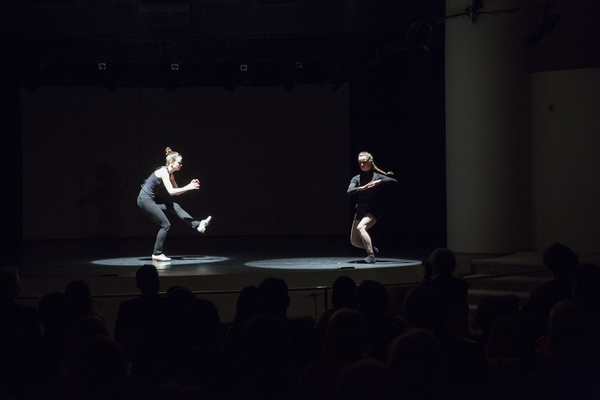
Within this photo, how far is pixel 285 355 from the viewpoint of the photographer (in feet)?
6.75

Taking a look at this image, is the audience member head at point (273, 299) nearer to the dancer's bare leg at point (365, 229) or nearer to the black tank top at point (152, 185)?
the dancer's bare leg at point (365, 229)

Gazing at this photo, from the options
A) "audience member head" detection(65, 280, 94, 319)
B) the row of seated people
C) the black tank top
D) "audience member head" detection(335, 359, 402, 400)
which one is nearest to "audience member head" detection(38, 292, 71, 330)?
the row of seated people

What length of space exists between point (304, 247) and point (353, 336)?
8.22 m

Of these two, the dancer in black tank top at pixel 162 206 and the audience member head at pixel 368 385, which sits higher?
the dancer in black tank top at pixel 162 206

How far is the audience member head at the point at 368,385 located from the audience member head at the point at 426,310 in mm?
1218

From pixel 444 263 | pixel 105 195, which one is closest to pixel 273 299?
pixel 444 263

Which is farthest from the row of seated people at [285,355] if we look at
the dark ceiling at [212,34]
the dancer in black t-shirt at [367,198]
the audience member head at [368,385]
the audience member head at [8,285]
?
the dark ceiling at [212,34]

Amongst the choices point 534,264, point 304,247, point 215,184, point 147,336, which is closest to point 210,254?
point 304,247

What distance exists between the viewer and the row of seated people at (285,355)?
1.82 meters

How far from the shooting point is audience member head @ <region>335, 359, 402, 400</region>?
1480 millimetres

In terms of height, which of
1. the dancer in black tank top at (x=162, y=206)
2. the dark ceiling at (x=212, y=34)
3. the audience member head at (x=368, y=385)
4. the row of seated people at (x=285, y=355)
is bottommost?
the row of seated people at (x=285, y=355)

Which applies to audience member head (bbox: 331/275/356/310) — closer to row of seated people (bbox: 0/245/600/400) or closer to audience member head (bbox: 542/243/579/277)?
row of seated people (bbox: 0/245/600/400)

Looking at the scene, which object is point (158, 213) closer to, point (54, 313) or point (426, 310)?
point (54, 313)

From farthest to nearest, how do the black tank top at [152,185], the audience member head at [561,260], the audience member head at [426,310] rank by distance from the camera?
the black tank top at [152,185] < the audience member head at [561,260] < the audience member head at [426,310]
